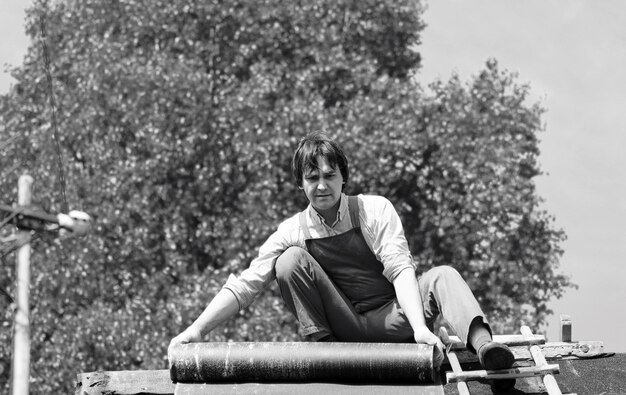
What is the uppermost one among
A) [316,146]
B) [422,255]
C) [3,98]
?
[3,98]

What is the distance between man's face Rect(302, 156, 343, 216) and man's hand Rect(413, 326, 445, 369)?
92 centimetres

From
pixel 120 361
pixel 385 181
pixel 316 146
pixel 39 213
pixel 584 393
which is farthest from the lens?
pixel 385 181

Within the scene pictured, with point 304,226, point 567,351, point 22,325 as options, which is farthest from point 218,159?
point 22,325

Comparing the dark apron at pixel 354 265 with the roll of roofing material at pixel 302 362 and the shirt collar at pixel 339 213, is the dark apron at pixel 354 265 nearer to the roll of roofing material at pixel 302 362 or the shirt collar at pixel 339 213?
the shirt collar at pixel 339 213

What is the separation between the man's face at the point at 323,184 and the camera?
687 cm

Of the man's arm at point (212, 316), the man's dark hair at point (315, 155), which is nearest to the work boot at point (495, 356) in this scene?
the man's dark hair at point (315, 155)

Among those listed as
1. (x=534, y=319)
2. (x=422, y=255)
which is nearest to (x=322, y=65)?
(x=422, y=255)

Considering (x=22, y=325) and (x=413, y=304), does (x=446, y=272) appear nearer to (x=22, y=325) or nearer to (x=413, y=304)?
(x=413, y=304)

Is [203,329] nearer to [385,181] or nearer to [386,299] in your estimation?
[386,299]

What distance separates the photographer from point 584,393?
26.2 ft

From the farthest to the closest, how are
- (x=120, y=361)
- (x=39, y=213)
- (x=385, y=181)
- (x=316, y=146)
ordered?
(x=385, y=181) → (x=120, y=361) → (x=316, y=146) → (x=39, y=213)

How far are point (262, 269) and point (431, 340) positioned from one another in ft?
3.65

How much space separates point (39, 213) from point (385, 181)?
52.2 ft

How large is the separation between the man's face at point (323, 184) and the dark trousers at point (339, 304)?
0.30 meters
